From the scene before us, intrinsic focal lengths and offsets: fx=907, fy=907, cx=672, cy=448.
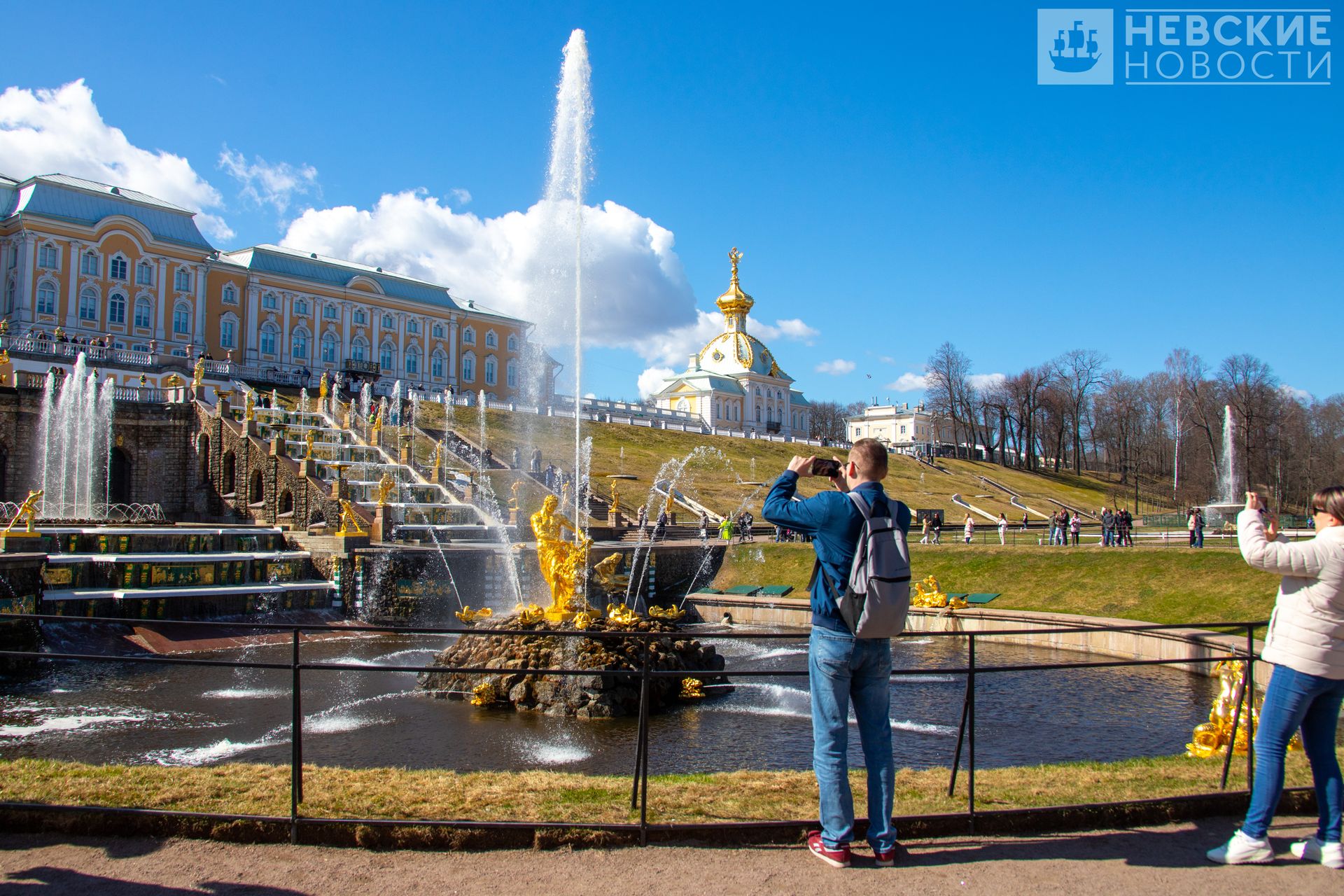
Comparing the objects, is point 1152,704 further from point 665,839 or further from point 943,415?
point 943,415

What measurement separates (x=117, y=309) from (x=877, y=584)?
6160 centimetres

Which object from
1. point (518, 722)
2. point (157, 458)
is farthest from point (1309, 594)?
point (157, 458)

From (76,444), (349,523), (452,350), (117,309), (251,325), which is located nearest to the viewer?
(349,523)

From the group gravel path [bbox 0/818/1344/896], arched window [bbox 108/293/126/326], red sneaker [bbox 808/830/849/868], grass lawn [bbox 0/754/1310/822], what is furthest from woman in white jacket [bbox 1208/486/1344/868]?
arched window [bbox 108/293/126/326]

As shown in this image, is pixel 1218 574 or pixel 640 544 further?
pixel 640 544

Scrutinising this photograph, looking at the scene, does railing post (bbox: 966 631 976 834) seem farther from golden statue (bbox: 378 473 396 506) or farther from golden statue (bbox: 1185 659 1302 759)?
golden statue (bbox: 378 473 396 506)

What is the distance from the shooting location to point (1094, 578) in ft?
78.8

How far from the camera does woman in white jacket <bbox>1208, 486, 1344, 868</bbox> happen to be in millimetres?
4605

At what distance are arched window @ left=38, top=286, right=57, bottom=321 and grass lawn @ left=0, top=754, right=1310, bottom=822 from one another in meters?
55.7

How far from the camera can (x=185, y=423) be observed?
122 feet

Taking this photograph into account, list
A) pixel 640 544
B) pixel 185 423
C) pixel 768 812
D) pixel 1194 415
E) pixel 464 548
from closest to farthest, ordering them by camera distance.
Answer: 1. pixel 768 812
2. pixel 464 548
3. pixel 640 544
4. pixel 185 423
5. pixel 1194 415

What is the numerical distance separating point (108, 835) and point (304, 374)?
60.6 meters

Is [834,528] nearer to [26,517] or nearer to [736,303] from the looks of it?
[26,517]

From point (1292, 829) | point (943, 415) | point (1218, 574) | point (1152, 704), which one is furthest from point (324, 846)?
point (943, 415)
